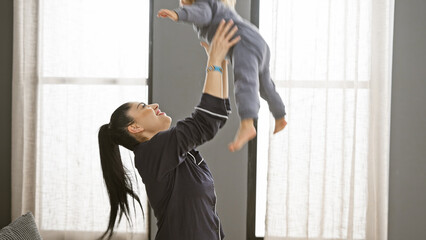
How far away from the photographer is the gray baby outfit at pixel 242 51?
4.15ft

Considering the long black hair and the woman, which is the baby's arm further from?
the long black hair

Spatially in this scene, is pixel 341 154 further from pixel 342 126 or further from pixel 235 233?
pixel 235 233

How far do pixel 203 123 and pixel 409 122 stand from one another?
6.83ft

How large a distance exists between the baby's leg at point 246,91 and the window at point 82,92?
1768mm

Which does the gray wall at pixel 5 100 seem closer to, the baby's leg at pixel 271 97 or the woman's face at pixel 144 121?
the woman's face at pixel 144 121

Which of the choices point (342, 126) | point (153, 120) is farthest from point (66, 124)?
point (342, 126)

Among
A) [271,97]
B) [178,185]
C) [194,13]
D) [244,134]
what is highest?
[194,13]

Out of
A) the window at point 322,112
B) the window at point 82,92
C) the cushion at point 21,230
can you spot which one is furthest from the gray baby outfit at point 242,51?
the window at point 82,92

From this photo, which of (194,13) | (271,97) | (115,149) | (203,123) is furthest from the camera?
(115,149)

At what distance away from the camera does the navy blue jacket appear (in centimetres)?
150

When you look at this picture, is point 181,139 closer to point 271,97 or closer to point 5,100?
point 271,97

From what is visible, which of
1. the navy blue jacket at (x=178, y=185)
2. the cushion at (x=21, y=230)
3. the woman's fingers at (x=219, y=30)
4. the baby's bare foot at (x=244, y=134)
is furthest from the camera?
the cushion at (x=21, y=230)

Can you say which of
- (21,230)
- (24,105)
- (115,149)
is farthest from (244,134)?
(24,105)

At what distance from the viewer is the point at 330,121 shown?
9.62ft
